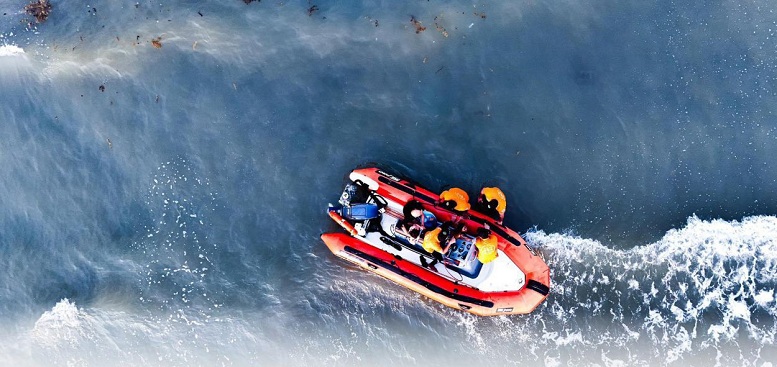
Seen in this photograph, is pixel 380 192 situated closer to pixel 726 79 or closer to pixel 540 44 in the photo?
pixel 540 44

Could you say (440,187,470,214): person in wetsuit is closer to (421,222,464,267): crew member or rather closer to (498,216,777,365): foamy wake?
(421,222,464,267): crew member

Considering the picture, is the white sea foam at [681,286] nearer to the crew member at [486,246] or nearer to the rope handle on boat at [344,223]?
the crew member at [486,246]

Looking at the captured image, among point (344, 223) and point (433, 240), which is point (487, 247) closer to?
point (433, 240)

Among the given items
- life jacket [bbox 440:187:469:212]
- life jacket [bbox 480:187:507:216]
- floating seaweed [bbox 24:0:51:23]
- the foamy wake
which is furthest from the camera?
floating seaweed [bbox 24:0:51:23]

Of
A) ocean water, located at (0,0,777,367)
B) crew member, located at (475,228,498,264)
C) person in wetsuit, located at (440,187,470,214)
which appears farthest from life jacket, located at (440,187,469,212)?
ocean water, located at (0,0,777,367)

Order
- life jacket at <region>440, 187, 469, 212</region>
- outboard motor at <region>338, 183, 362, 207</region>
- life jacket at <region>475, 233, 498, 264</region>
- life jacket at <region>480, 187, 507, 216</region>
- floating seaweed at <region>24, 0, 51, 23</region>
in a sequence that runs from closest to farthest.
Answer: life jacket at <region>475, 233, 498, 264</region> → life jacket at <region>440, 187, 469, 212</region> → life jacket at <region>480, 187, 507, 216</region> → outboard motor at <region>338, 183, 362, 207</region> → floating seaweed at <region>24, 0, 51, 23</region>

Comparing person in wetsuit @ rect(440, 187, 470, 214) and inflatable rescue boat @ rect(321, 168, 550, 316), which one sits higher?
person in wetsuit @ rect(440, 187, 470, 214)

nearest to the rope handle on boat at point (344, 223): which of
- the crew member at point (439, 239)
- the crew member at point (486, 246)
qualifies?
the crew member at point (439, 239)

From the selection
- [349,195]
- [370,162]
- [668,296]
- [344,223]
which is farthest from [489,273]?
[668,296]
